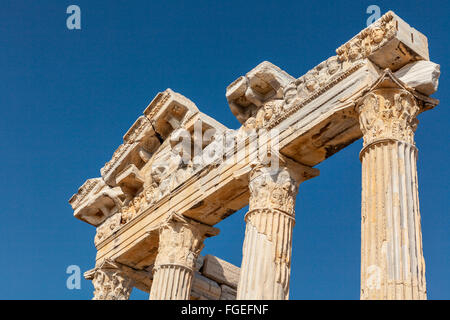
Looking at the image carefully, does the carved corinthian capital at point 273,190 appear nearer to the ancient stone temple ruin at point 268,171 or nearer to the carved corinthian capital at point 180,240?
the ancient stone temple ruin at point 268,171

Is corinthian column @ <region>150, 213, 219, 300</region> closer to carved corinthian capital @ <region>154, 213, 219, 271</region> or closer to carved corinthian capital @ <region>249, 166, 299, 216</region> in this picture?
carved corinthian capital @ <region>154, 213, 219, 271</region>

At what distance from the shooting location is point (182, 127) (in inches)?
670

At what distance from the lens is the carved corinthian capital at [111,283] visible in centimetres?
1780

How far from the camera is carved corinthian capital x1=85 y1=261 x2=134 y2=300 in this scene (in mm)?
17797

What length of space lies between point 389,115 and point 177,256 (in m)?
6.17

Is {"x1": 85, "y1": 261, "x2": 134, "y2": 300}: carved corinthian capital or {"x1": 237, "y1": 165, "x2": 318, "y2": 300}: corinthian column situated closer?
{"x1": 237, "y1": 165, "x2": 318, "y2": 300}: corinthian column

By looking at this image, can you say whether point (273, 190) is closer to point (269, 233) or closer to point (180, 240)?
point (269, 233)

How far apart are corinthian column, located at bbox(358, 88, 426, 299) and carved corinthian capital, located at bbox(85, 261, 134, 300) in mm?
8605

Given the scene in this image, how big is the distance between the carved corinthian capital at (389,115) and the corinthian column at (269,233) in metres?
2.31

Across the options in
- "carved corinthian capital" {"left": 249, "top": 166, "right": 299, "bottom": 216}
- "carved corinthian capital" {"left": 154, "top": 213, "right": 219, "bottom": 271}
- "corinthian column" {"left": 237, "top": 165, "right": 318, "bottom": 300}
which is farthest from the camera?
"carved corinthian capital" {"left": 154, "top": 213, "right": 219, "bottom": 271}

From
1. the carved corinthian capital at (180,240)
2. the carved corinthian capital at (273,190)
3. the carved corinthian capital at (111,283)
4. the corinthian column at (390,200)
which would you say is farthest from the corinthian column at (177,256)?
the corinthian column at (390,200)

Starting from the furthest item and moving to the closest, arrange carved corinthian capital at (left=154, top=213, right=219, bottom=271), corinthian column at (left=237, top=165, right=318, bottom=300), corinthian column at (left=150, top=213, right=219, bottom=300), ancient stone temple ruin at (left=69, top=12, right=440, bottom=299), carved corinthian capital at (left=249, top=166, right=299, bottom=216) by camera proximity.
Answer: carved corinthian capital at (left=154, top=213, right=219, bottom=271) → corinthian column at (left=150, top=213, right=219, bottom=300) → carved corinthian capital at (left=249, top=166, right=299, bottom=216) → corinthian column at (left=237, top=165, right=318, bottom=300) → ancient stone temple ruin at (left=69, top=12, right=440, bottom=299)

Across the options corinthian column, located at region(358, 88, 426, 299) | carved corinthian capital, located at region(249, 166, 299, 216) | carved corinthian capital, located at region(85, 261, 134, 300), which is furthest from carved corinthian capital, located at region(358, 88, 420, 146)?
carved corinthian capital, located at region(85, 261, 134, 300)
